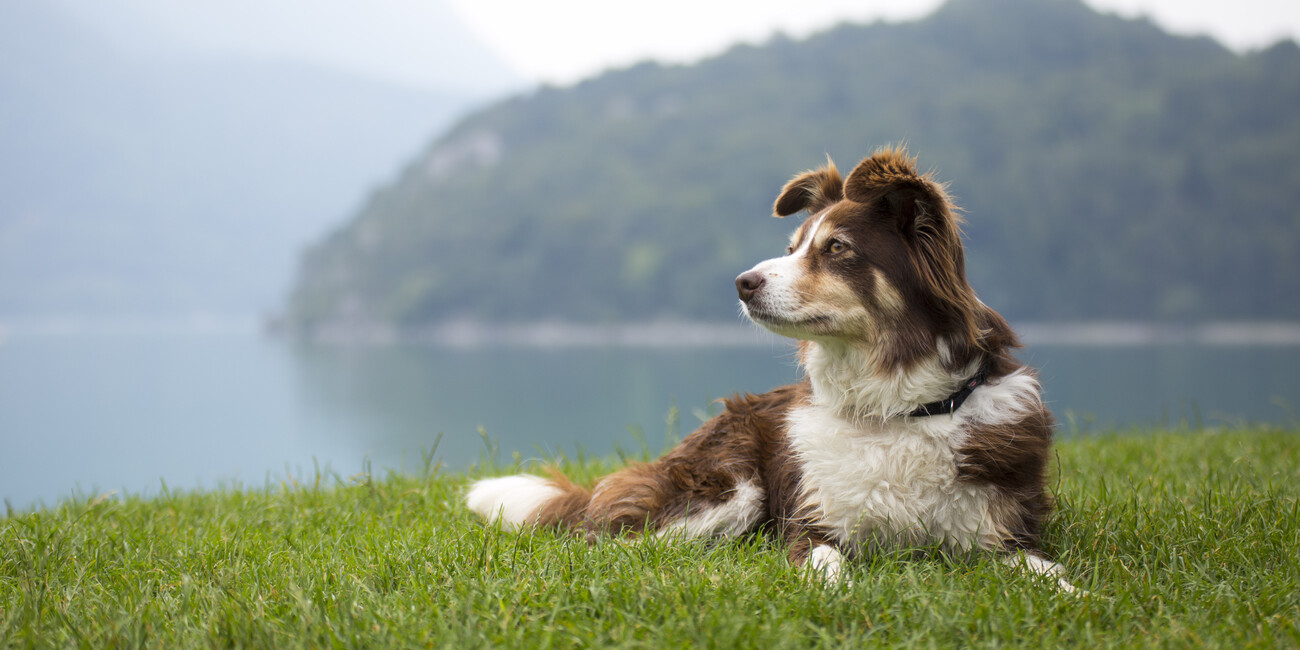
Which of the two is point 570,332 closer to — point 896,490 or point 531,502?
point 531,502

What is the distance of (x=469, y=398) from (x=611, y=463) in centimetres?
4573

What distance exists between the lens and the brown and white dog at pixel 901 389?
3.42 metres

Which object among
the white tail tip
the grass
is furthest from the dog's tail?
the grass

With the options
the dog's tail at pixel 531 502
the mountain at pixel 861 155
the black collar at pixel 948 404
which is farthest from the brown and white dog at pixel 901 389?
the mountain at pixel 861 155

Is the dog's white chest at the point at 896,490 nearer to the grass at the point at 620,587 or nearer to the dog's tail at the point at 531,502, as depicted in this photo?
the grass at the point at 620,587

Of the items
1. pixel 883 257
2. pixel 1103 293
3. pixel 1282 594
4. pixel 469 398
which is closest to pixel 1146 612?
pixel 1282 594

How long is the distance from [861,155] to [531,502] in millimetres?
76088

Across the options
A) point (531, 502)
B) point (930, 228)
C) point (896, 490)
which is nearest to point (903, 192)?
point (930, 228)

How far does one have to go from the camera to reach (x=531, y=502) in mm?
4301

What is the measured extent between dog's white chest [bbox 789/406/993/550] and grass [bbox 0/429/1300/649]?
13cm

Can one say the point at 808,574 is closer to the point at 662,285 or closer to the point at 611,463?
the point at 611,463

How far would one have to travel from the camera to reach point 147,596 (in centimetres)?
316

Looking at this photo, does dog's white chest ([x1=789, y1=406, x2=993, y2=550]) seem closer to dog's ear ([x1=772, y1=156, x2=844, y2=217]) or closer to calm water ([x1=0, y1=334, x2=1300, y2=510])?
calm water ([x1=0, y1=334, x2=1300, y2=510])

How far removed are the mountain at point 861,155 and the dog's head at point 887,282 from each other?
86243 mm
